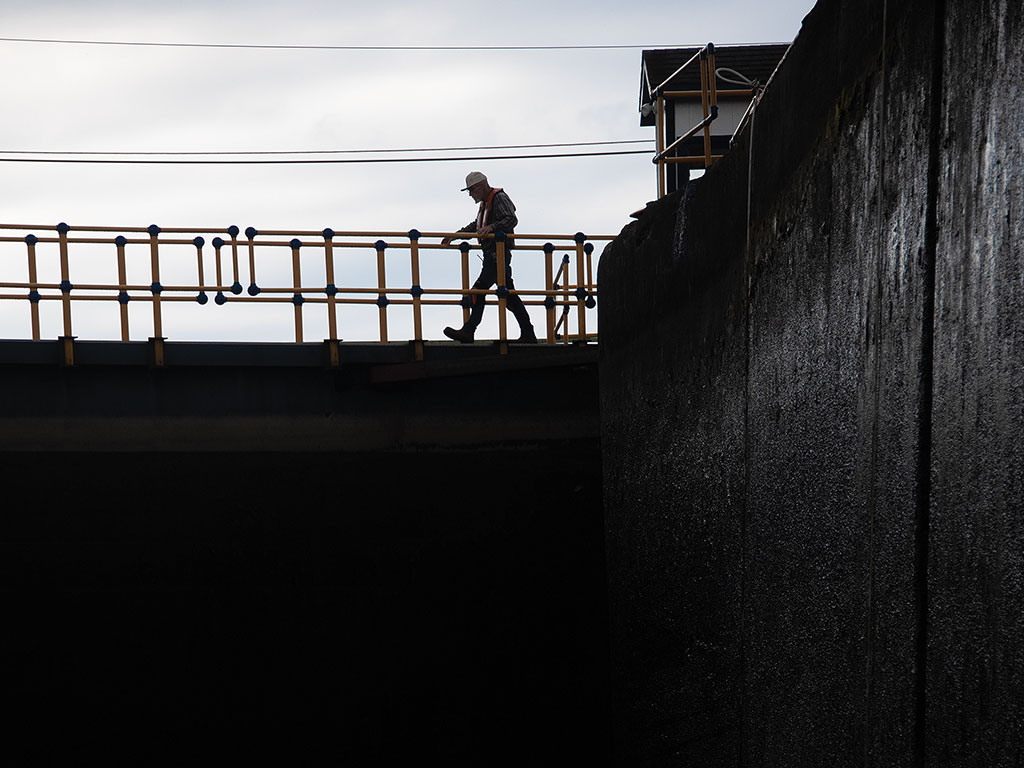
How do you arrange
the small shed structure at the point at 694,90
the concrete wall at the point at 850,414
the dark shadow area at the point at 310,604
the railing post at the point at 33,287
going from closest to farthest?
the concrete wall at the point at 850,414 < the dark shadow area at the point at 310,604 < the railing post at the point at 33,287 < the small shed structure at the point at 694,90

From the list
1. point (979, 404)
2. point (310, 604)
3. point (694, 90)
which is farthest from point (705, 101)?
point (694, 90)

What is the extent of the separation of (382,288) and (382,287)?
2cm

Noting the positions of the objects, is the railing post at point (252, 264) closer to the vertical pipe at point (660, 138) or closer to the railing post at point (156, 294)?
the railing post at point (156, 294)

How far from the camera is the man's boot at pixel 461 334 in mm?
9117

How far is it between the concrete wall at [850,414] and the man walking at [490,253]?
3697 millimetres

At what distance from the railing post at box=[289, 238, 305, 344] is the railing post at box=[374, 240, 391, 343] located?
1.94ft

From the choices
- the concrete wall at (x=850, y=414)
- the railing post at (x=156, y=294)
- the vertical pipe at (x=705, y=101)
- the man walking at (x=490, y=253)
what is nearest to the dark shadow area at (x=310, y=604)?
the railing post at (x=156, y=294)

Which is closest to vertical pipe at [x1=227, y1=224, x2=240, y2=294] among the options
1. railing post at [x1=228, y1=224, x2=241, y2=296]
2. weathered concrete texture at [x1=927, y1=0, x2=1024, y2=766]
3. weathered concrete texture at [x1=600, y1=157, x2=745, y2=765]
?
railing post at [x1=228, y1=224, x2=241, y2=296]

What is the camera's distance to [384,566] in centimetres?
839

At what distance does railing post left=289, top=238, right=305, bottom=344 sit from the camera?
8.60m

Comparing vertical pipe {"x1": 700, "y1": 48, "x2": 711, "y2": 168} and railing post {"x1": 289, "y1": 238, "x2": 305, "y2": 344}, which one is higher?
vertical pipe {"x1": 700, "y1": 48, "x2": 711, "y2": 168}

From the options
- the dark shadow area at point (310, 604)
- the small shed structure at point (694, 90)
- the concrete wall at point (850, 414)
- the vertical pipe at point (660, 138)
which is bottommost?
the dark shadow area at point (310, 604)

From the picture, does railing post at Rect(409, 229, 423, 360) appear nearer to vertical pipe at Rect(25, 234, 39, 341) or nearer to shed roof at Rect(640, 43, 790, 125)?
vertical pipe at Rect(25, 234, 39, 341)

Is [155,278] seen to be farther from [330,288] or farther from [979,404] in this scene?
[979,404]
